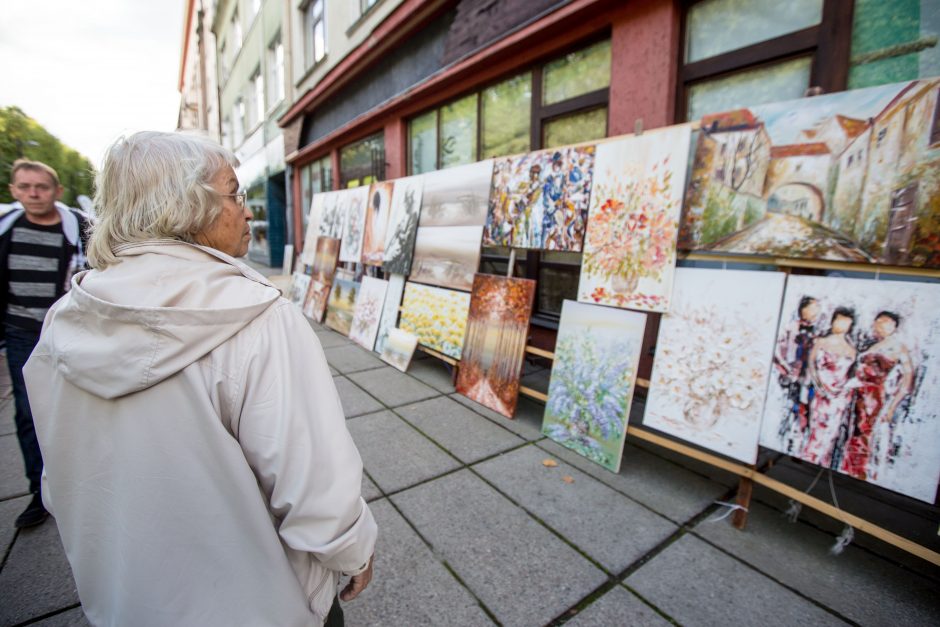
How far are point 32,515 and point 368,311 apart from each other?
3.45 m

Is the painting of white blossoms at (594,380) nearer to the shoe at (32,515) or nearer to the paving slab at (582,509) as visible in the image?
the paving slab at (582,509)

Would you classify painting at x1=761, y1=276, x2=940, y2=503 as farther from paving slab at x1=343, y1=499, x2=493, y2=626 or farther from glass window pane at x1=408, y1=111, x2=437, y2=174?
glass window pane at x1=408, y1=111, x2=437, y2=174

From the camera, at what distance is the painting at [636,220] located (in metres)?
2.60

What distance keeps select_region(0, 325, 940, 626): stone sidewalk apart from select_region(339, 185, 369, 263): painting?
3.34 metres

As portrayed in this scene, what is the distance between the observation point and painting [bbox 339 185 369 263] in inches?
225

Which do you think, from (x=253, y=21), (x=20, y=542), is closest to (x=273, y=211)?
(x=253, y=21)

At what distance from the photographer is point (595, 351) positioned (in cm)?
293

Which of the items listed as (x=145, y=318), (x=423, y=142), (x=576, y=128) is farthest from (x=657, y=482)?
(x=423, y=142)

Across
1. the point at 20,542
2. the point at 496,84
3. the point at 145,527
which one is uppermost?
the point at 496,84

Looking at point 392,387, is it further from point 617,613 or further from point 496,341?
point 617,613

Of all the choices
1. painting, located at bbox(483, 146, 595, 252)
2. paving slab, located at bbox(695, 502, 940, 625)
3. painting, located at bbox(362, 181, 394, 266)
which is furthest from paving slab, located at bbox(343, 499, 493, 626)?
painting, located at bbox(362, 181, 394, 266)

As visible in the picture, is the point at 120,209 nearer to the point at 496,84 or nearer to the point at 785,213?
the point at 785,213

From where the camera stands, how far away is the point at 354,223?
5910mm

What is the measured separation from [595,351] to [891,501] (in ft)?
6.02
